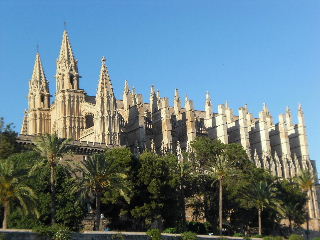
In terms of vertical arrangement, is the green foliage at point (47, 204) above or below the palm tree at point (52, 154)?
below

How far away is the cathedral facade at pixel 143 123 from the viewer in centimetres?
6688

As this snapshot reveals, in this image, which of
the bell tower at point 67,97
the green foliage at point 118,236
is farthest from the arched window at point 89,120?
the green foliage at point 118,236

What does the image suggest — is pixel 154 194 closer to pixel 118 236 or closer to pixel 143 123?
pixel 118 236

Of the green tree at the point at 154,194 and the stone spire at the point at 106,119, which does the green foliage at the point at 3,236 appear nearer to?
the green tree at the point at 154,194

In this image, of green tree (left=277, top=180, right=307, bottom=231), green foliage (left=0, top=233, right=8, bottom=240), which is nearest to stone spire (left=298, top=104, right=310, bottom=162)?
green tree (left=277, top=180, right=307, bottom=231)

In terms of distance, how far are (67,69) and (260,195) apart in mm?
30582

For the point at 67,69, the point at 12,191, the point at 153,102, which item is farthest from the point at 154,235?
the point at 153,102

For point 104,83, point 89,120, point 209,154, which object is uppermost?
point 104,83

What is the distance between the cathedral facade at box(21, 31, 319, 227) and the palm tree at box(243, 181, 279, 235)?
11.4 m

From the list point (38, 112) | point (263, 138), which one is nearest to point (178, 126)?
point (263, 138)

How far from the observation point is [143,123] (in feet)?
226

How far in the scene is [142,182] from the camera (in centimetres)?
4784

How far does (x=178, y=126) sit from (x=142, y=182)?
2817cm

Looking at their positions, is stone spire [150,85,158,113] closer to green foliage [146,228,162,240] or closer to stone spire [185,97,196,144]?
stone spire [185,97,196,144]
